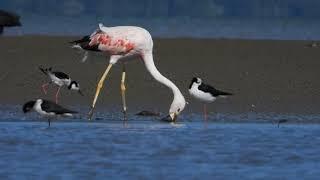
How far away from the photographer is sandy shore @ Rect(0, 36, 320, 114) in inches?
856

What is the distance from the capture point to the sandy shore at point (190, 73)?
71.4 feet

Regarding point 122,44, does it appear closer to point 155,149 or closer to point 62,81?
point 62,81

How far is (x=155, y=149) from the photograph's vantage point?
1560 centimetres

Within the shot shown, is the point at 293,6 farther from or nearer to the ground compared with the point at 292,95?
nearer to the ground

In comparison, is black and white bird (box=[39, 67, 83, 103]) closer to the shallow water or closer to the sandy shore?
the sandy shore

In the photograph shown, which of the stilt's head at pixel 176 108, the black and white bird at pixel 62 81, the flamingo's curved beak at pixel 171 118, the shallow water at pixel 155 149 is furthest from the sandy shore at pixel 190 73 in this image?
the shallow water at pixel 155 149

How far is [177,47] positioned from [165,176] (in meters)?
15.9

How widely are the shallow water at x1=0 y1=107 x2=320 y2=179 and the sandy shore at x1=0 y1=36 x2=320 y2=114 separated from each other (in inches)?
95.4

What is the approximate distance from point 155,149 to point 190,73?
9.01 meters

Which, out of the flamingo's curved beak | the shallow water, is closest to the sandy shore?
the flamingo's curved beak

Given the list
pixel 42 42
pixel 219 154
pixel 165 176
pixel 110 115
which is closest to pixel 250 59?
pixel 42 42

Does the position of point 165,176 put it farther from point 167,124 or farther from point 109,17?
point 109,17

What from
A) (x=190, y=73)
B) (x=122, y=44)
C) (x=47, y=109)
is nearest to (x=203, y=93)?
(x=122, y=44)

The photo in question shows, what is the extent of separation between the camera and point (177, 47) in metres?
29.2
